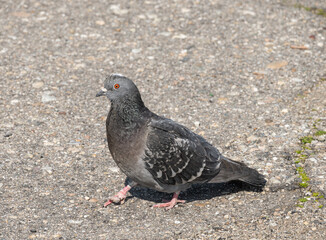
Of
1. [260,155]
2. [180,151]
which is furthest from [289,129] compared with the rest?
[180,151]

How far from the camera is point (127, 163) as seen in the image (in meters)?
5.30

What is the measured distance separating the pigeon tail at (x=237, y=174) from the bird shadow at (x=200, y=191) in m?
0.20

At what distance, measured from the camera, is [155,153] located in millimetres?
5332

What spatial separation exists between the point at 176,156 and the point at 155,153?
25 centimetres

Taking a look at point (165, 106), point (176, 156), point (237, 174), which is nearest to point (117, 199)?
point (176, 156)

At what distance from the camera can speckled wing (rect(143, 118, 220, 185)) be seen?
17.5 ft

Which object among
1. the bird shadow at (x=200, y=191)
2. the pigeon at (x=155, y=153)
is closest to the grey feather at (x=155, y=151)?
the pigeon at (x=155, y=153)

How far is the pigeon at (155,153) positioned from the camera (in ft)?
17.4

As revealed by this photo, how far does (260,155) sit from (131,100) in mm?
1775

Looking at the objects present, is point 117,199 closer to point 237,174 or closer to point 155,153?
point 155,153

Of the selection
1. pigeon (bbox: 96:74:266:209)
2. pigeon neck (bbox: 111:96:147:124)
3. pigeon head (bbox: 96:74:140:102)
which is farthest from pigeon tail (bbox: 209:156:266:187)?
pigeon head (bbox: 96:74:140:102)

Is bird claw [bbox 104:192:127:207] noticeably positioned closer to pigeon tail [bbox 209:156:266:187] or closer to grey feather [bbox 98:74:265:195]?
grey feather [bbox 98:74:265:195]

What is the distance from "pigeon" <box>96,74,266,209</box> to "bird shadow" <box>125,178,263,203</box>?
19cm

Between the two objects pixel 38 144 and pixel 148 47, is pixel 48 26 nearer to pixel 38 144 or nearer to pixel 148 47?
pixel 148 47
